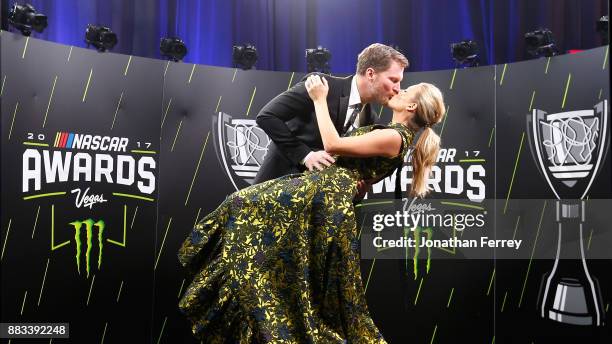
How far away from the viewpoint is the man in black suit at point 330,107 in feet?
11.4

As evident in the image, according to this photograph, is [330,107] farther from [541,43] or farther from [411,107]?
[541,43]

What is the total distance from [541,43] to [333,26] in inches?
58.2

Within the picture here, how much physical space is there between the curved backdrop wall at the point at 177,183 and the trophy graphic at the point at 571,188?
0.03 m

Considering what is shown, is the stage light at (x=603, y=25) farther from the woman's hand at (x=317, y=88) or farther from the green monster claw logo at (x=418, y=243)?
the woman's hand at (x=317, y=88)

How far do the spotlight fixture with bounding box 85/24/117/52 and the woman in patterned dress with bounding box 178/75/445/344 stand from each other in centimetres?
172

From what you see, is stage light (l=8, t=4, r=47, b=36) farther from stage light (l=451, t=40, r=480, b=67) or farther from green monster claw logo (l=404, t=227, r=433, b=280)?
green monster claw logo (l=404, t=227, r=433, b=280)

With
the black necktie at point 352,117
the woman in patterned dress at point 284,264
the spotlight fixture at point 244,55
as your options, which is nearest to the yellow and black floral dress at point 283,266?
the woman in patterned dress at point 284,264

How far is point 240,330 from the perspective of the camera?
288cm

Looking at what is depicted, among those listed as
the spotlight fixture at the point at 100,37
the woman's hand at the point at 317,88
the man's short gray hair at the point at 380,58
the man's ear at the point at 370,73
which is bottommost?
the woman's hand at the point at 317,88

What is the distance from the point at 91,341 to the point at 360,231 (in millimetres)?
1918

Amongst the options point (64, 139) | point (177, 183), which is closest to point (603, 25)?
point (177, 183)

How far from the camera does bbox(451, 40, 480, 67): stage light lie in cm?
439

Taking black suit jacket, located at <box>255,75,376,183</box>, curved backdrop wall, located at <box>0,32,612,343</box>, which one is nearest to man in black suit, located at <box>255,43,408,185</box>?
black suit jacket, located at <box>255,75,376,183</box>

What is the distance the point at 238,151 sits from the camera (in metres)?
4.51
